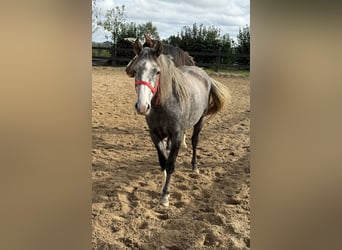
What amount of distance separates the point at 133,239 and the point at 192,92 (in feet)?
2.79

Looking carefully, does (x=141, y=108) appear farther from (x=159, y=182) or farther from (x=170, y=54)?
(x=159, y=182)

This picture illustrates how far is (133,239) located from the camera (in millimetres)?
1154

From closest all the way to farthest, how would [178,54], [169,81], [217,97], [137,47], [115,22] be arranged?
[115,22] < [137,47] < [169,81] < [178,54] < [217,97]

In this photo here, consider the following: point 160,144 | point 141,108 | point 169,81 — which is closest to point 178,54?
point 169,81

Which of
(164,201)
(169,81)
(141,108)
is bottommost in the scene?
(164,201)

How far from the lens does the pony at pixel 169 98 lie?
3.89 ft

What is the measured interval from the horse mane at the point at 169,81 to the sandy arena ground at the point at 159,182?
25 centimetres

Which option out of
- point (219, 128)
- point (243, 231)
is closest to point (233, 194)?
point (243, 231)
